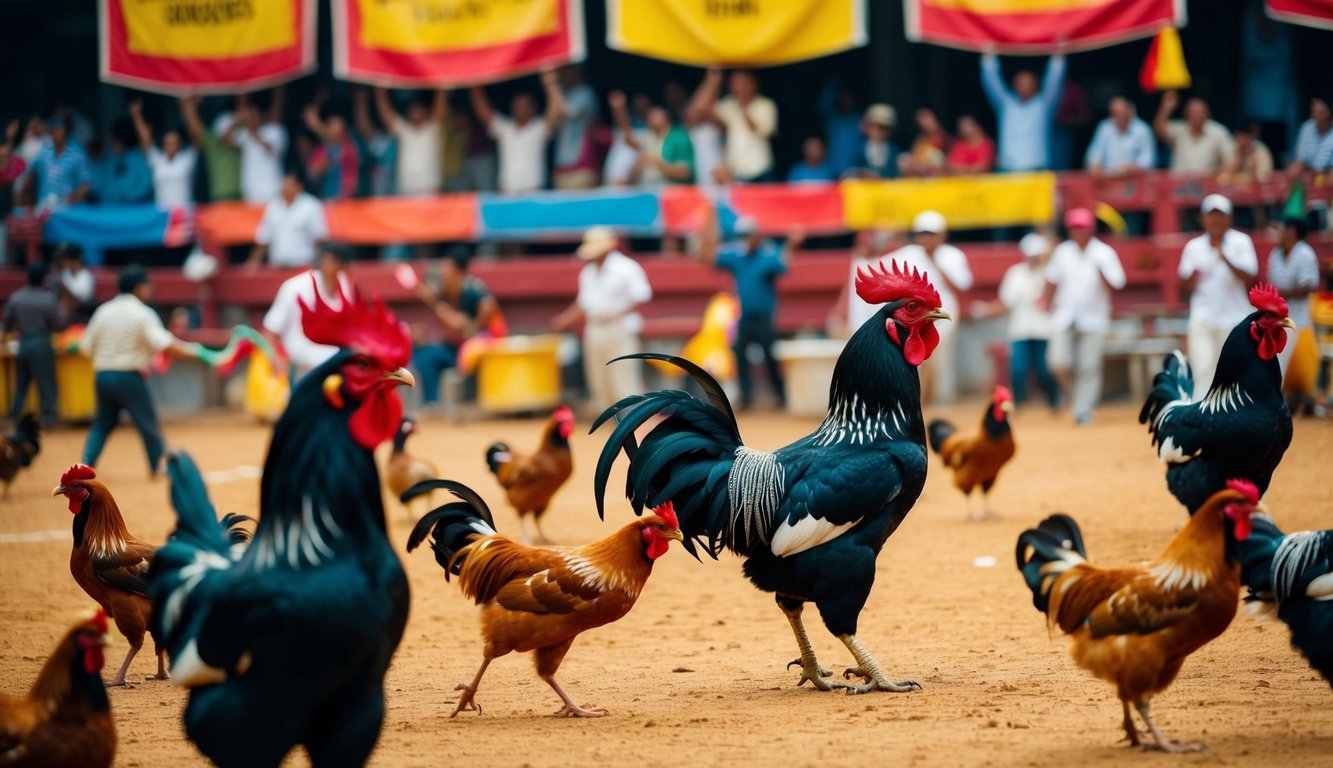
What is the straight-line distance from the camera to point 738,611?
966cm

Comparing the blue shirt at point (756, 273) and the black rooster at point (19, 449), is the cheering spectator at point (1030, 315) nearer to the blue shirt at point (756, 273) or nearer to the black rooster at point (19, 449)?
the blue shirt at point (756, 273)

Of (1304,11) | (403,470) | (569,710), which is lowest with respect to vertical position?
(569,710)

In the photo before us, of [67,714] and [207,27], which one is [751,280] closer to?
[207,27]

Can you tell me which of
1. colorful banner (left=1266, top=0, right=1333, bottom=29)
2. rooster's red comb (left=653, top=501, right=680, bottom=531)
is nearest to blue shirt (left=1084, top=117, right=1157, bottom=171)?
colorful banner (left=1266, top=0, right=1333, bottom=29)

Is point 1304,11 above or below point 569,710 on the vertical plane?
above

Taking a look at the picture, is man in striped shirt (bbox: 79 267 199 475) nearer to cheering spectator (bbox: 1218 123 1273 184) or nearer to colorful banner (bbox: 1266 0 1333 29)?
cheering spectator (bbox: 1218 123 1273 184)

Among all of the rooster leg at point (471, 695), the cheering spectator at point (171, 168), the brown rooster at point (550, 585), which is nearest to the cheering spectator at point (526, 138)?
the cheering spectator at point (171, 168)

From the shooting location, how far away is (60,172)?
21156mm

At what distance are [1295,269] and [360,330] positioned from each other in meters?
12.8

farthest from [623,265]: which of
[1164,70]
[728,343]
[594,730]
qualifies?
[594,730]

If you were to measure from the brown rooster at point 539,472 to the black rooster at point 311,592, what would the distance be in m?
6.45

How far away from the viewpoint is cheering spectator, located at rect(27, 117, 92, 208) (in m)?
21.2

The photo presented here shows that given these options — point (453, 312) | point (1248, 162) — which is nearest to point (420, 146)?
point (453, 312)

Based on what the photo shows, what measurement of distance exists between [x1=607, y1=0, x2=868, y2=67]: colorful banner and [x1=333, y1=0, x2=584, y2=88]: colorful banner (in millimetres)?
800
